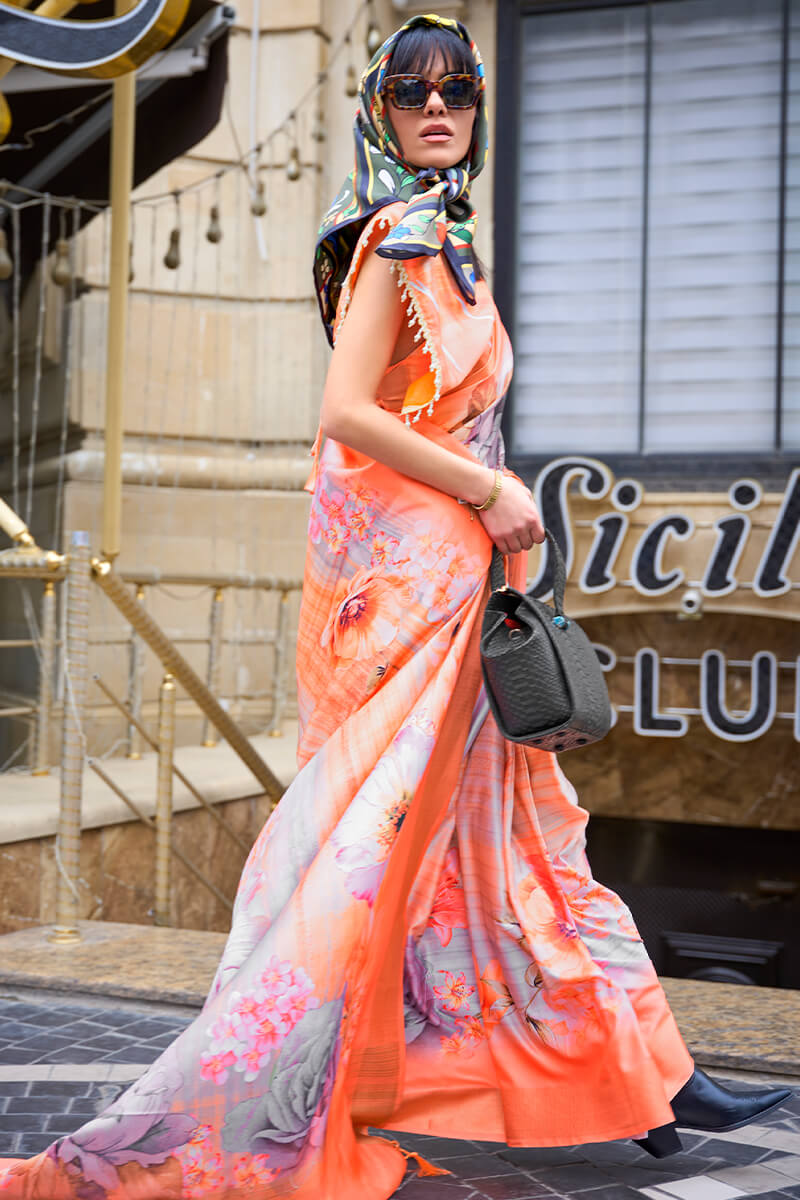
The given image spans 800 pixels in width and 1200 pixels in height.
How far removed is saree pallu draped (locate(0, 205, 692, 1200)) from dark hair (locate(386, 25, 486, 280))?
212 mm

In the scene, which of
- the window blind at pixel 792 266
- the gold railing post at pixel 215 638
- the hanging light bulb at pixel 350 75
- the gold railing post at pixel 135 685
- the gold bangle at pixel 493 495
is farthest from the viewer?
the window blind at pixel 792 266

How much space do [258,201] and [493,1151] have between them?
5795 mm

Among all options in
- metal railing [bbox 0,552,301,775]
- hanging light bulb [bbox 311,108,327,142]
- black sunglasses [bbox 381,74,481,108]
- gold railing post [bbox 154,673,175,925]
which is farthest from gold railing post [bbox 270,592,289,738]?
black sunglasses [bbox 381,74,481,108]

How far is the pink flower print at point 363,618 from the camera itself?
177 centimetres

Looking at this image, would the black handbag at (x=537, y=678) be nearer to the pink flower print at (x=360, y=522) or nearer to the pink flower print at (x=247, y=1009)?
the pink flower print at (x=360, y=522)

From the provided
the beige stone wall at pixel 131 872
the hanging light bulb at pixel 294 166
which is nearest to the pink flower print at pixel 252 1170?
the beige stone wall at pixel 131 872

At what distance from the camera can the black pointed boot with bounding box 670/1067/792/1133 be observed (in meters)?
1.80

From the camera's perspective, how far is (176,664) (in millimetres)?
4023

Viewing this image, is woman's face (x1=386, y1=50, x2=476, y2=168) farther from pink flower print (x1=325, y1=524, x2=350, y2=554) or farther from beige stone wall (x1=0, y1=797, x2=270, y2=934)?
beige stone wall (x1=0, y1=797, x2=270, y2=934)

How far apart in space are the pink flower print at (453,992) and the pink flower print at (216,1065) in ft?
1.27

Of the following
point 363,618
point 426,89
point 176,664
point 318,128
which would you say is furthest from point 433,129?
point 318,128

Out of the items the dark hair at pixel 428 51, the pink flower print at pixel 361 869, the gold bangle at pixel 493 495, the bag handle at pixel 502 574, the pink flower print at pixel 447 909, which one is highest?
the dark hair at pixel 428 51

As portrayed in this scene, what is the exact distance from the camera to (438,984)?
72.1 inches

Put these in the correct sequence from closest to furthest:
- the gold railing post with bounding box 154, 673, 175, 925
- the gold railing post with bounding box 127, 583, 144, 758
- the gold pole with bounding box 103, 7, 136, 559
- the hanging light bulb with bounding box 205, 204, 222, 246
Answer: the gold railing post with bounding box 154, 673, 175, 925, the gold pole with bounding box 103, 7, 136, 559, the gold railing post with bounding box 127, 583, 144, 758, the hanging light bulb with bounding box 205, 204, 222, 246
